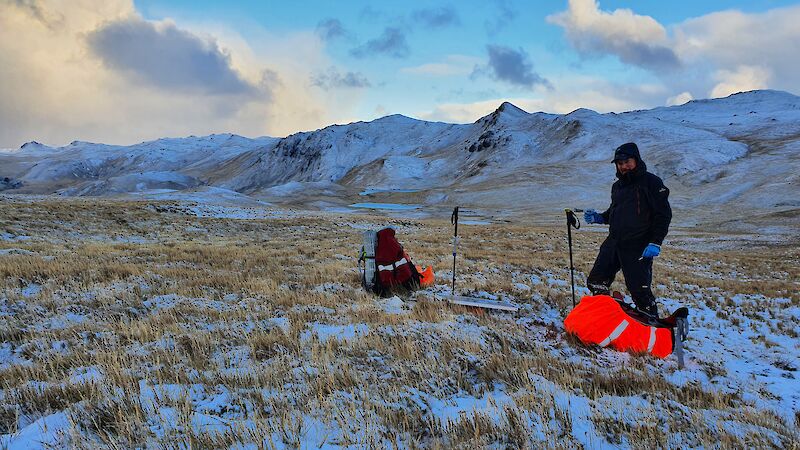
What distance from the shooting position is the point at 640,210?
21.3 feet

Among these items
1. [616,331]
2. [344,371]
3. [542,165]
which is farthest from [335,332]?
[542,165]

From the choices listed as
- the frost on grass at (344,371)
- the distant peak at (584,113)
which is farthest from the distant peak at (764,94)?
the frost on grass at (344,371)

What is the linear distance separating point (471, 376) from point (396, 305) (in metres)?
3.46

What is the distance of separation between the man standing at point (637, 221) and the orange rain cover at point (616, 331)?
91cm

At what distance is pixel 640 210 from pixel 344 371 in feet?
16.5

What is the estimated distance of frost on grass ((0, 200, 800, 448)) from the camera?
11.1 feet

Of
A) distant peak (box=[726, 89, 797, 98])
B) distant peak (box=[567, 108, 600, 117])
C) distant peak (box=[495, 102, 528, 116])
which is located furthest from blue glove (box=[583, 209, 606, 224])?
distant peak (box=[726, 89, 797, 98])

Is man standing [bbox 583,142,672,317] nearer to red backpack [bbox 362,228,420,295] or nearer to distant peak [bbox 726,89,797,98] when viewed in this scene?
red backpack [bbox 362,228,420,295]

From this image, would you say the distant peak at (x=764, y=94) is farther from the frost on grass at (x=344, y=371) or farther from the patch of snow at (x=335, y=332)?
the patch of snow at (x=335, y=332)

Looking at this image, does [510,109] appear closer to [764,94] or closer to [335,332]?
[764,94]

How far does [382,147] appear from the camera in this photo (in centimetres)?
19312

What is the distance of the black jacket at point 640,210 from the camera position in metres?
6.38

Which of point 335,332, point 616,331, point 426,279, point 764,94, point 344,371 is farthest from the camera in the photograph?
point 764,94

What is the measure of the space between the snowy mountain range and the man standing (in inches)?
2276
